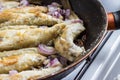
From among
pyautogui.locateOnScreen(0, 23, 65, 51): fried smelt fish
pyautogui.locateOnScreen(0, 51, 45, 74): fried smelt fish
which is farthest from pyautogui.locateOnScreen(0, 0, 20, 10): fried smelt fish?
pyautogui.locateOnScreen(0, 51, 45, 74): fried smelt fish

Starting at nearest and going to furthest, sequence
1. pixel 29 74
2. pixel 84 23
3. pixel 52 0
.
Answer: pixel 29 74 → pixel 84 23 → pixel 52 0

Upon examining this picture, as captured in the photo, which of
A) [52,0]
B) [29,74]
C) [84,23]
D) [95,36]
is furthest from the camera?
[52,0]

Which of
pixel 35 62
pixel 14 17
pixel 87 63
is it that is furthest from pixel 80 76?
pixel 14 17

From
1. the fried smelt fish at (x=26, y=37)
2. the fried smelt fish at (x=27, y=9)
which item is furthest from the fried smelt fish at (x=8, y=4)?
the fried smelt fish at (x=26, y=37)

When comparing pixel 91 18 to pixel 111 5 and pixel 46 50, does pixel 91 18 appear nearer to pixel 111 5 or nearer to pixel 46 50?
pixel 46 50

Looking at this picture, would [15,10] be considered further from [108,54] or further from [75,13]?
[108,54]

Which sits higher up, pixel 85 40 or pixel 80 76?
pixel 85 40

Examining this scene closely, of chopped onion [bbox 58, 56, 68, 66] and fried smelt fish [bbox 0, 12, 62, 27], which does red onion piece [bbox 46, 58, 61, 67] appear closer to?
chopped onion [bbox 58, 56, 68, 66]

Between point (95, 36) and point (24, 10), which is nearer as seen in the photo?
point (95, 36)
